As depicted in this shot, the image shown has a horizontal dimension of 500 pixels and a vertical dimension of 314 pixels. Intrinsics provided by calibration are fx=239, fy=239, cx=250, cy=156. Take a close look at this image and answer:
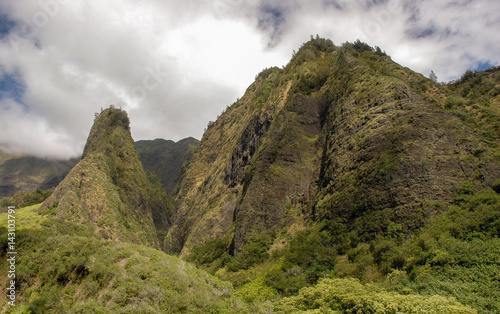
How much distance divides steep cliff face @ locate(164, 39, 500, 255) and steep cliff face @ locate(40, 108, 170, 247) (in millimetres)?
18660

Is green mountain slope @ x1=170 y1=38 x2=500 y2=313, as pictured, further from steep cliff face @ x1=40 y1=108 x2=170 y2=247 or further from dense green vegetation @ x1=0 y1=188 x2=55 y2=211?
dense green vegetation @ x1=0 y1=188 x2=55 y2=211

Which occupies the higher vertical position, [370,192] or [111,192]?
[111,192]

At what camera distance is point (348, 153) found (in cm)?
3141

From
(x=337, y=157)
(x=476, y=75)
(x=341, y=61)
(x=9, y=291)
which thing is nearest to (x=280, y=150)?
(x=337, y=157)

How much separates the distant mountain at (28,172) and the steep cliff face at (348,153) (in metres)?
141

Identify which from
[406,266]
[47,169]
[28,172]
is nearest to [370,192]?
[406,266]

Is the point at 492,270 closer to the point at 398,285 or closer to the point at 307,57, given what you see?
the point at 398,285

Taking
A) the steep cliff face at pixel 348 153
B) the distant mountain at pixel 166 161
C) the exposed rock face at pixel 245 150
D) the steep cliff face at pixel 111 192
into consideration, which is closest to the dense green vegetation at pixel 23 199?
the steep cliff face at pixel 111 192

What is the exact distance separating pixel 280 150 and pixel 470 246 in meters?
30.0

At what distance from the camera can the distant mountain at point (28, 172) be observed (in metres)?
151

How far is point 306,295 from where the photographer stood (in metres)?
17.6

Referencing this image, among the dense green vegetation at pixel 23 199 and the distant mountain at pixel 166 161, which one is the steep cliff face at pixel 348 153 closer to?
the dense green vegetation at pixel 23 199

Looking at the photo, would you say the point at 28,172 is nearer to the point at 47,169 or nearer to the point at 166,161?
the point at 47,169

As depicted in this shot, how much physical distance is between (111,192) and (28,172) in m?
156
